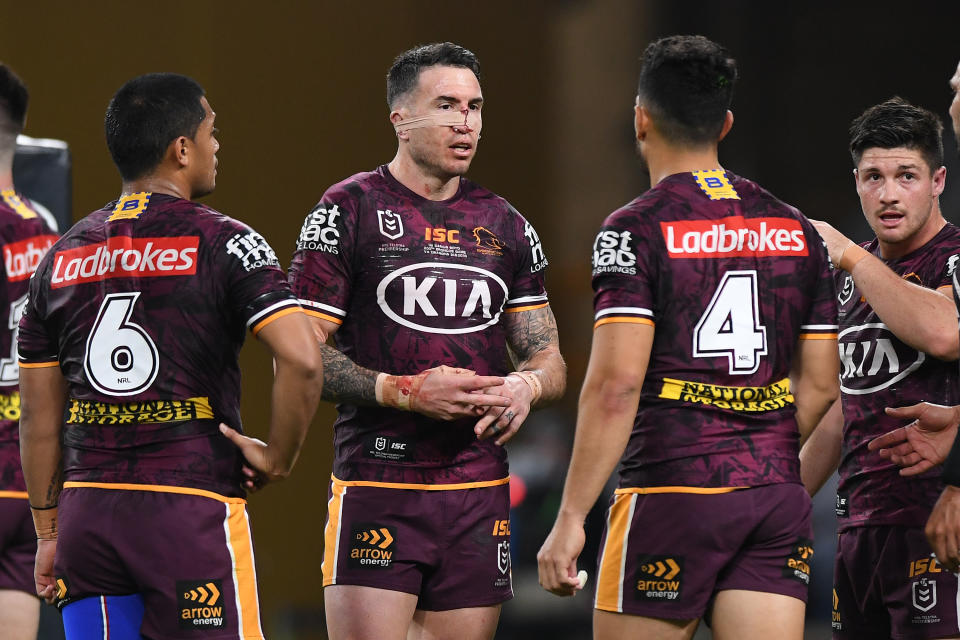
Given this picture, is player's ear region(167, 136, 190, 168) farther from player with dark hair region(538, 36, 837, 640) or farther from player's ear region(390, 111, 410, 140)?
player with dark hair region(538, 36, 837, 640)

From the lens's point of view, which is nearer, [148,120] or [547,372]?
[148,120]

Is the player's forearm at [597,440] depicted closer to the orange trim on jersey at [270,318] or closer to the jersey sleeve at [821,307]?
the jersey sleeve at [821,307]

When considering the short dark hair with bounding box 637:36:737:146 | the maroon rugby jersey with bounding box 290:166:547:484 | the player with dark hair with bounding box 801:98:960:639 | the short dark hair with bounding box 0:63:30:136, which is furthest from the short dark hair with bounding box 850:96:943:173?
the short dark hair with bounding box 0:63:30:136

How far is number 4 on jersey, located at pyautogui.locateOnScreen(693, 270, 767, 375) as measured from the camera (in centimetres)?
368

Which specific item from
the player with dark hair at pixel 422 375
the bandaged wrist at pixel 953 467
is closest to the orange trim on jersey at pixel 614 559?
the player with dark hair at pixel 422 375

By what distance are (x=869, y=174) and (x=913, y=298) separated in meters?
0.63

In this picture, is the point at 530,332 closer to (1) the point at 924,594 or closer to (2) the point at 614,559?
(2) the point at 614,559

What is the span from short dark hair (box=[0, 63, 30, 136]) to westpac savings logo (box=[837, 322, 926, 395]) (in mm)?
3684

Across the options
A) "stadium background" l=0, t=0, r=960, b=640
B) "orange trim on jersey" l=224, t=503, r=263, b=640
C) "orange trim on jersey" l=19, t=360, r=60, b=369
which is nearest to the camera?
"orange trim on jersey" l=224, t=503, r=263, b=640

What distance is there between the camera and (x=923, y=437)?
4.22 metres

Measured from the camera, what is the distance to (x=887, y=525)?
4.35 meters

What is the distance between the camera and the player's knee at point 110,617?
3648 millimetres

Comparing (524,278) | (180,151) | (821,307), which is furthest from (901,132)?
(180,151)

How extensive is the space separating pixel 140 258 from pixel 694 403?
1.74 metres
